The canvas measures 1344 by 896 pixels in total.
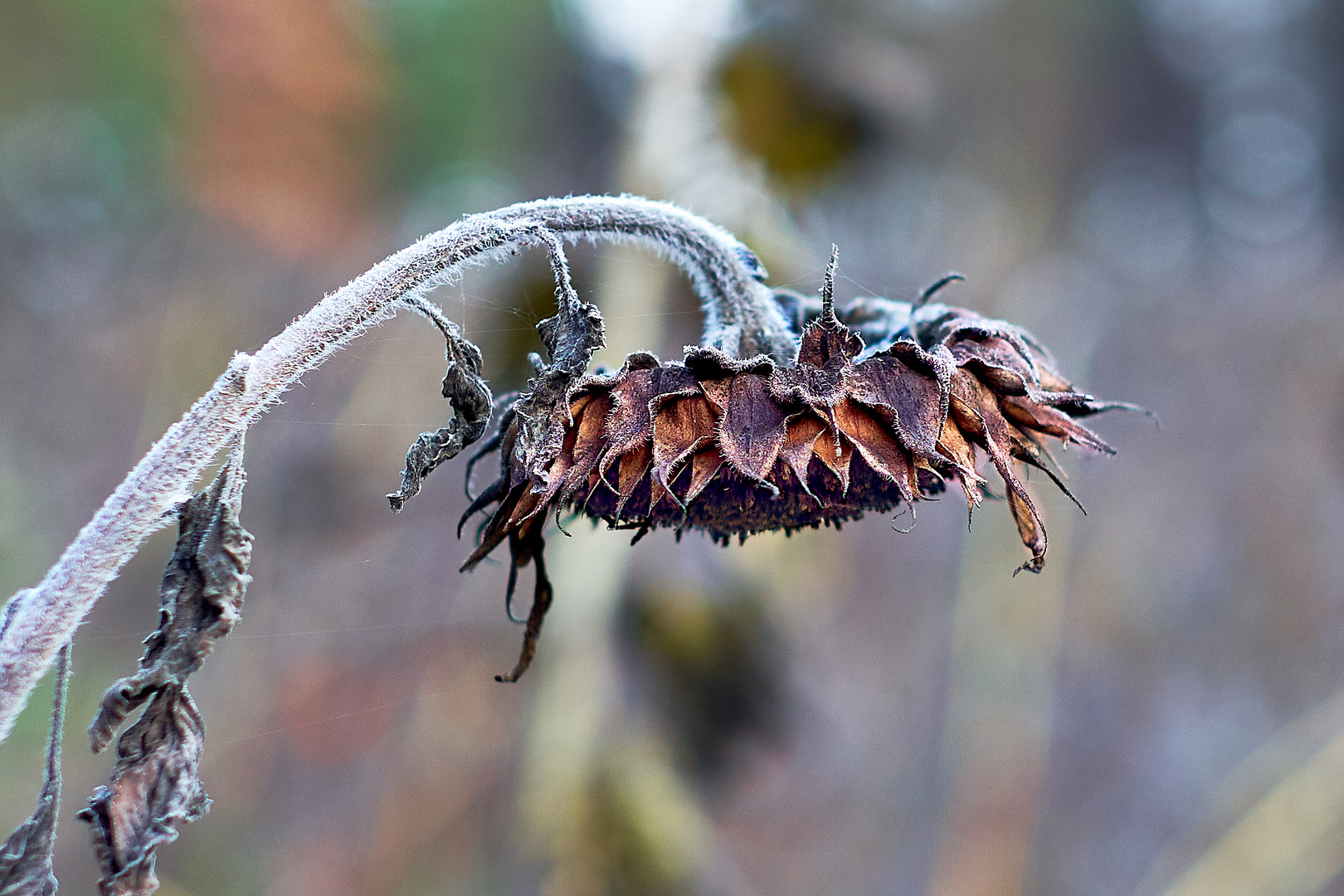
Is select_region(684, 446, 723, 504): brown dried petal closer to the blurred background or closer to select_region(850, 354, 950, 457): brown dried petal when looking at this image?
select_region(850, 354, 950, 457): brown dried petal

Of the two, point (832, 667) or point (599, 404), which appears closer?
point (599, 404)

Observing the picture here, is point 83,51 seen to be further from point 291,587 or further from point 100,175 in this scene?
point 291,587

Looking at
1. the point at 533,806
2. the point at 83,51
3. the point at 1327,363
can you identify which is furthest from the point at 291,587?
the point at 1327,363

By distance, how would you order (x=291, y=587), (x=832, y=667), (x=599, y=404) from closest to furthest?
(x=599, y=404), (x=291, y=587), (x=832, y=667)

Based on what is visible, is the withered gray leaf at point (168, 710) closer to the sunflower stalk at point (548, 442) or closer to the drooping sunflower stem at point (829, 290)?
the sunflower stalk at point (548, 442)

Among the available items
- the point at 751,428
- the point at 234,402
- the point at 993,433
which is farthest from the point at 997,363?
the point at 234,402

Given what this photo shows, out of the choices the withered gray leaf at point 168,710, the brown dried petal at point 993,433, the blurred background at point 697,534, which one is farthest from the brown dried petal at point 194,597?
the blurred background at point 697,534

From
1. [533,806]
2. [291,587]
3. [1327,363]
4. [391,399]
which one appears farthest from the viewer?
[1327,363]

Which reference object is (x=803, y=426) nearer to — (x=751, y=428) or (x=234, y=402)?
(x=751, y=428)
